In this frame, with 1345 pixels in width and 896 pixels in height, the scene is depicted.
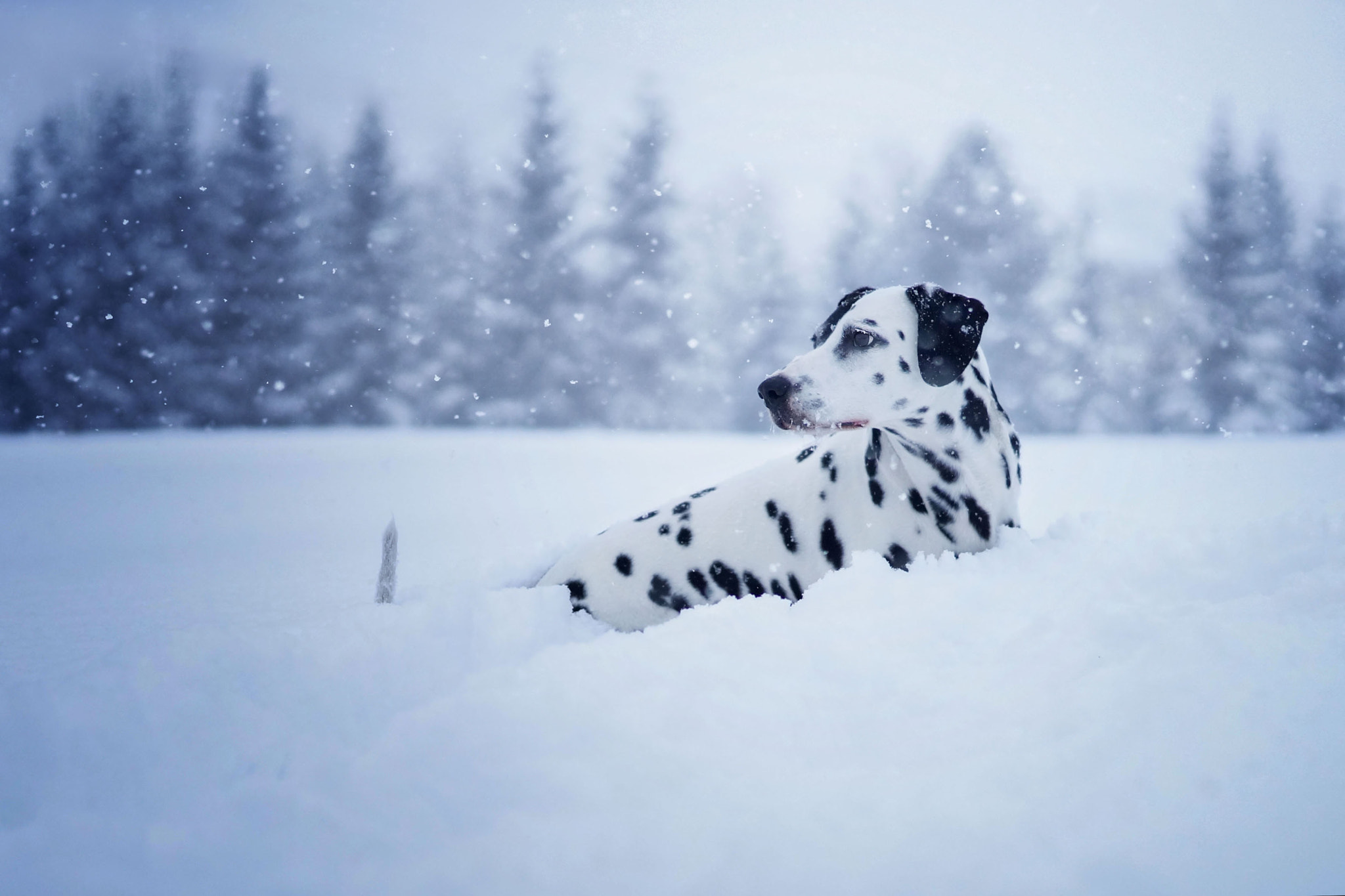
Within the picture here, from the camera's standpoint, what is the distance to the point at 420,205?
24.3 m

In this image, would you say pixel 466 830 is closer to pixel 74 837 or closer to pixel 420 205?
pixel 74 837

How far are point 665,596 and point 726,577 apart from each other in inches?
11.0

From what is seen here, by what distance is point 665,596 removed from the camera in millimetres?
2992

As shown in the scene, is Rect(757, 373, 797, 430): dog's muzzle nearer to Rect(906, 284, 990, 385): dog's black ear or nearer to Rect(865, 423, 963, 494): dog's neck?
Rect(865, 423, 963, 494): dog's neck

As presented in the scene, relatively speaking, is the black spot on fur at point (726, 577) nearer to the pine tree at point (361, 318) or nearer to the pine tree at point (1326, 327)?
the pine tree at point (361, 318)

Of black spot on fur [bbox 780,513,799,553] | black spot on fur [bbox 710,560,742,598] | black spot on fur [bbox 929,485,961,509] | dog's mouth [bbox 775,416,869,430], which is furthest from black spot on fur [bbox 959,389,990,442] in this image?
black spot on fur [bbox 710,560,742,598]

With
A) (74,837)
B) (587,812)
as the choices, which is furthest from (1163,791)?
(74,837)

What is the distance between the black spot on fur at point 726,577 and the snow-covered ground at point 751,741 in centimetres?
59

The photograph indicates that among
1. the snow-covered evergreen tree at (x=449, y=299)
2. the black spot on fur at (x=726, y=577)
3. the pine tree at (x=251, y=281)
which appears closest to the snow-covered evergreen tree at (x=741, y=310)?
the snow-covered evergreen tree at (x=449, y=299)

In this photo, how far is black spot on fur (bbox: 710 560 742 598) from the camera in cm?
295

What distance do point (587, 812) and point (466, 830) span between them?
218 mm

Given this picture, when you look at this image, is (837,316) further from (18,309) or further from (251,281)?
(18,309)

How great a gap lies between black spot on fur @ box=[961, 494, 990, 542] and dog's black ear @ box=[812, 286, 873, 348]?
995 mm

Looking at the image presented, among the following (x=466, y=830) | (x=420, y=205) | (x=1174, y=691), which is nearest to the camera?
(x=466, y=830)
